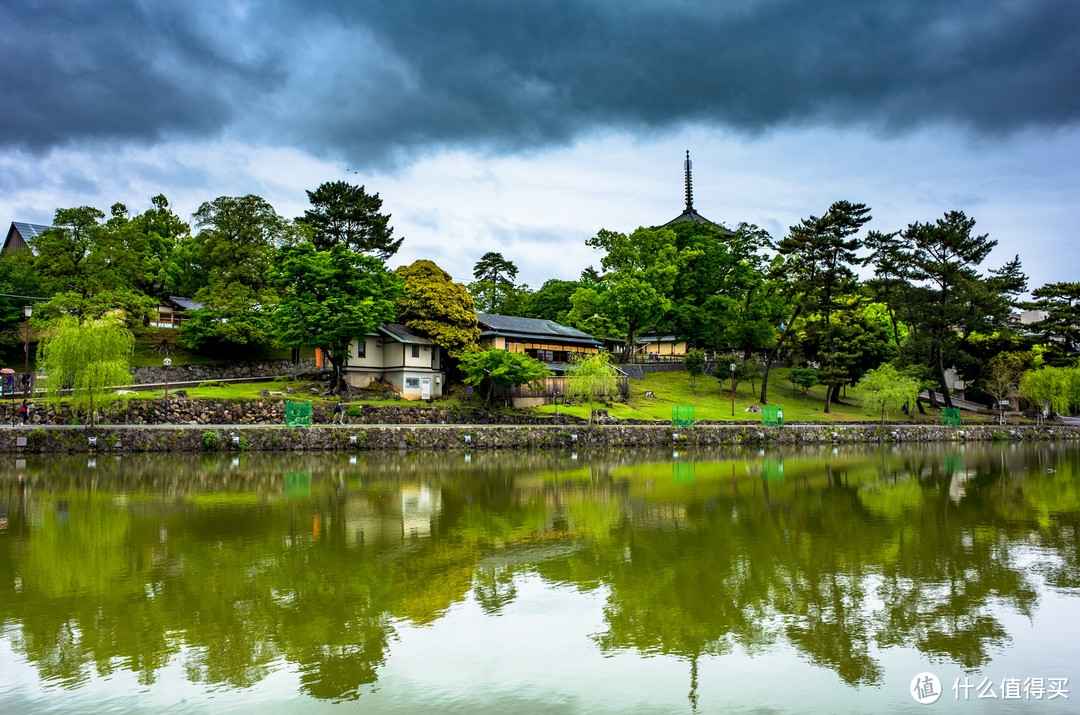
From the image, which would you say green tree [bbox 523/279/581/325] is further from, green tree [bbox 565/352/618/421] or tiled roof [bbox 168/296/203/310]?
tiled roof [bbox 168/296/203/310]

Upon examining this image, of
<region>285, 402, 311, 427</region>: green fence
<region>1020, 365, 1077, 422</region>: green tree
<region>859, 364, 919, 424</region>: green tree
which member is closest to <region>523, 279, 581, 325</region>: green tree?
<region>859, 364, 919, 424</region>: green tree

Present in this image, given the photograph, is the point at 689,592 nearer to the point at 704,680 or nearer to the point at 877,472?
the point at 704,680

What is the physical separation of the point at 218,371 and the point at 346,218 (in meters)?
19.7

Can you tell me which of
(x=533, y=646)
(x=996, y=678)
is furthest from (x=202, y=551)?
(x=996, y=678)

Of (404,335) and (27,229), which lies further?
(27,229)

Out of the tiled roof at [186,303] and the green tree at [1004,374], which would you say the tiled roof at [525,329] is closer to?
the tiled roof at [186,303]

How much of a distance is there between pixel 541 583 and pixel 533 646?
2613 millimetres

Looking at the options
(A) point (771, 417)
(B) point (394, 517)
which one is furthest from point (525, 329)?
(B) point (394, 517)

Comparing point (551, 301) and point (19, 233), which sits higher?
point (19, 233)

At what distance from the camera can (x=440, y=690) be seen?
7148mm

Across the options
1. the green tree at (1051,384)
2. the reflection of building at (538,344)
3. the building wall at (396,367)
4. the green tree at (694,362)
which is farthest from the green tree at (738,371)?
the building wall at (396,367)

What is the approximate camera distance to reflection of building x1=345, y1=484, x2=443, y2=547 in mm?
14227

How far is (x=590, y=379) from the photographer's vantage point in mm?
41938

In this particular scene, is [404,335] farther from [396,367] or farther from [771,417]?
[771,417]
